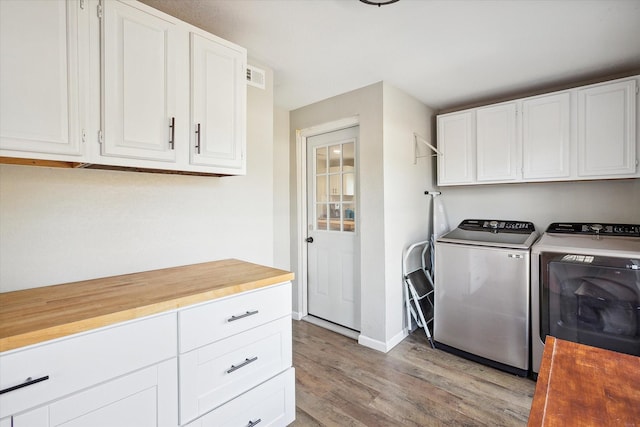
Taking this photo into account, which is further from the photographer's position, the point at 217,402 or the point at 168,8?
the point at 168,8

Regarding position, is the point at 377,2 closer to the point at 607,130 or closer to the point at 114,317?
the point at 114,317

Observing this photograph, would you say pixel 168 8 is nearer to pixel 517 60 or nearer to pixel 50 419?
pixel 50 419

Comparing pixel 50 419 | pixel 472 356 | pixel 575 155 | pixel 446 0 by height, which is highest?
pixel 446 0

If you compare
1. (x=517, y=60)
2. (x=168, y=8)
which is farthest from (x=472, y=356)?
(x=168, y=8)

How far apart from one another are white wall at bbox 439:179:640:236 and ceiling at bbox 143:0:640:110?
977mm

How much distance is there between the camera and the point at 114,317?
1.04 meters

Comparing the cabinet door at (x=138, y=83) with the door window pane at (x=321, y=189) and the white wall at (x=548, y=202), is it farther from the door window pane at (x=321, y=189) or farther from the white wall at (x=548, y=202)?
the white wall at (x=548, y=202)

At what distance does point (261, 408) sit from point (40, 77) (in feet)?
5.82

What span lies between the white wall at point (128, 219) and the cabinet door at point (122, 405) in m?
0.68

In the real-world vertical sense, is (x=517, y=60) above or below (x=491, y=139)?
above

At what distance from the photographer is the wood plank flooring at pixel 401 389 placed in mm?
1835

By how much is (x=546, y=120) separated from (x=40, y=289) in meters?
3.71

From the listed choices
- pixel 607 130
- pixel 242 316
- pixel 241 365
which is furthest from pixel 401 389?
pixel 607 130

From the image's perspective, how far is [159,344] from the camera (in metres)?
1.15
